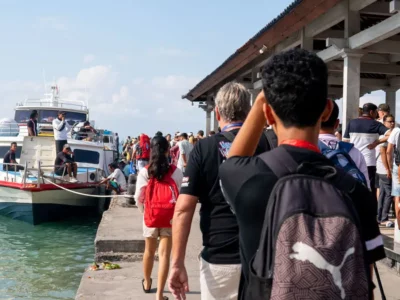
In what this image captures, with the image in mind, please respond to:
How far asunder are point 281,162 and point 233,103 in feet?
5.07

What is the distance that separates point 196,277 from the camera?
272 inches

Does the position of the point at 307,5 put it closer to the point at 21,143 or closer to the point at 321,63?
the point at 321,63

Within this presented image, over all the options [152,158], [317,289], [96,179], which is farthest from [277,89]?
[96,179]

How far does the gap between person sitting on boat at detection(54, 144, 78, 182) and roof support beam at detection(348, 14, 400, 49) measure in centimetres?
984

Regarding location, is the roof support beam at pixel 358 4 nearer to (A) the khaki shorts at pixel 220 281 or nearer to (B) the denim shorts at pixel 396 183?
(B) the denim shorts at pixel 396 183

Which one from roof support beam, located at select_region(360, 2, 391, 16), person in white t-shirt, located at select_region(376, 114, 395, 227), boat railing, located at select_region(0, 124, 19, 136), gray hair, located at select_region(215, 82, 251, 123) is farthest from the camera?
boat railing, located at select_region(0, 124, 19, 136)

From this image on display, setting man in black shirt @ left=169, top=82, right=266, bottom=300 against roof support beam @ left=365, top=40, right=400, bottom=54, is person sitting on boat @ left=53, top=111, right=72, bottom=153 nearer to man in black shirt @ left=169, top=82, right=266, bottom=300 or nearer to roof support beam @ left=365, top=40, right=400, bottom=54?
roof support beam @ left=365, top=40, right=400, bottom=54

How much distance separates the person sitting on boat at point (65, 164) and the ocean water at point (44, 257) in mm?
1527

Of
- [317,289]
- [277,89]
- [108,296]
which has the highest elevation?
[277,89]

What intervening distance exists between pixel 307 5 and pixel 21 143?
12461mm

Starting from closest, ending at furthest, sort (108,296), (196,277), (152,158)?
(152,158) → (108,296) → (196,277)

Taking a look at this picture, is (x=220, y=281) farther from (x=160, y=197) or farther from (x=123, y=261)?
(x=123, y=261)

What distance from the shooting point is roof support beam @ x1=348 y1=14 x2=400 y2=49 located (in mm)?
8266

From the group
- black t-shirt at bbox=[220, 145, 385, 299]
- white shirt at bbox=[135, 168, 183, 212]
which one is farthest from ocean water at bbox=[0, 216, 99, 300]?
black t-shirt at bbox=[220, 145, 385, 299]
